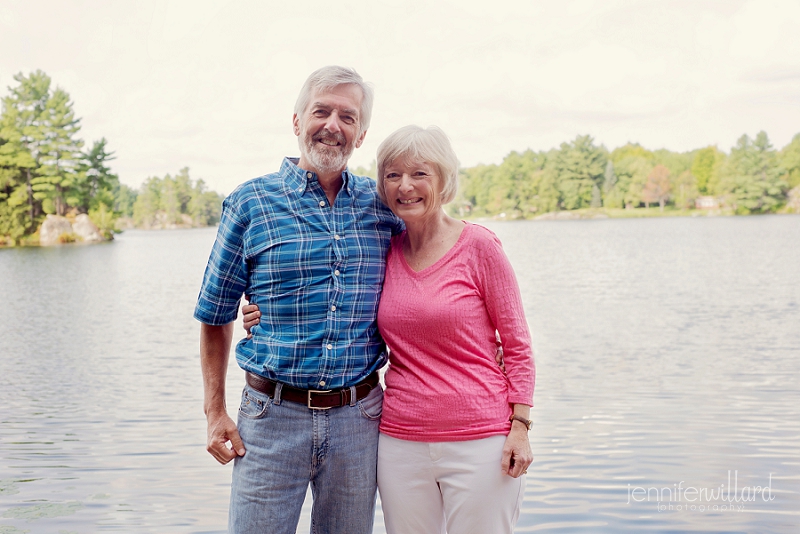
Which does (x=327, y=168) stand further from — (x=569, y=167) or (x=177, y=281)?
(x=569, y=167)

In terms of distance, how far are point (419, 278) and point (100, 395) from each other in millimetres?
8469

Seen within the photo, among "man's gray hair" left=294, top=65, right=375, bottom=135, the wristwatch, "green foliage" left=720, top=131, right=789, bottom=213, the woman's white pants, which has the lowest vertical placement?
the woman's white pants

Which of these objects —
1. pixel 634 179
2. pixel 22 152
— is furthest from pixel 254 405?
pixel 634 179

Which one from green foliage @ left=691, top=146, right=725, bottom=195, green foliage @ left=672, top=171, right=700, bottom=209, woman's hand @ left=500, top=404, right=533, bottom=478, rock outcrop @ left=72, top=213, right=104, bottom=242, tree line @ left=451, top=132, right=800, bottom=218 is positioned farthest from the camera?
green foliage @ left=691, top=146, right=725, bottom=195

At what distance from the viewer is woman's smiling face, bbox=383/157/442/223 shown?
275 centimetres

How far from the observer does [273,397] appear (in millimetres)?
2719

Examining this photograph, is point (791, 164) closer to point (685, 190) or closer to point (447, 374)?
point (685, 190)

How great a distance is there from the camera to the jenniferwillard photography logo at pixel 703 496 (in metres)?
5.49

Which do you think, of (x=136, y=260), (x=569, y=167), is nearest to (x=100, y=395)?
(x=136, y=260)

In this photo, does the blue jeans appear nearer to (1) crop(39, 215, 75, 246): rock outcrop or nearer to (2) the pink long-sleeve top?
(2) the pink long-sleeve top

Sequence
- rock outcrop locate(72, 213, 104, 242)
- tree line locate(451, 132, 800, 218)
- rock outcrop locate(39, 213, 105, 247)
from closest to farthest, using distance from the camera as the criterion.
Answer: rock outcrop locate(39, 213, 105, 247), rock outcrop locate(72, 213, 104, 242), tree line locate(451, 132, 800, 218)

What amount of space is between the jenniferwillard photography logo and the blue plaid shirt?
12.4 ft

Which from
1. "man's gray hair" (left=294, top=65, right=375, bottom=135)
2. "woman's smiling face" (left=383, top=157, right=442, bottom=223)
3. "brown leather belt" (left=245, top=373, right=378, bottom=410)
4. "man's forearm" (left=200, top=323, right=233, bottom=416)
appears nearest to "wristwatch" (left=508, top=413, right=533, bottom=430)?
"brown leather belt" (left=245, top=373, right=378, bottom=410)

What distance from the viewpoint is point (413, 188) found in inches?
108
